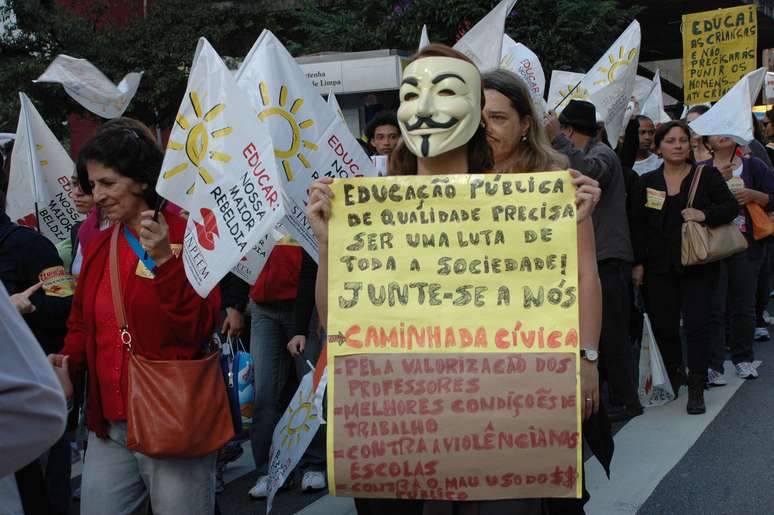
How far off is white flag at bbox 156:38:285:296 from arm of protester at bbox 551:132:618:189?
2502 mm

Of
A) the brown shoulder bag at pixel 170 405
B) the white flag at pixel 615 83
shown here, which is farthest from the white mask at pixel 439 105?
the white flag at pixel 615 83

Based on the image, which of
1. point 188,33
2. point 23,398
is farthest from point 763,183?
point 188,33

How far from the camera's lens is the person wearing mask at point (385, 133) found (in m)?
6.55

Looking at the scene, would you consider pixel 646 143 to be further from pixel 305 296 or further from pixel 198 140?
→ pixel 198 140

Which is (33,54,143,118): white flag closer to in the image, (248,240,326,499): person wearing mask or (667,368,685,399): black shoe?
(248,240,326,499): person wearing mask

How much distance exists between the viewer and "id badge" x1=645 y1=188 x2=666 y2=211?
6965 mm

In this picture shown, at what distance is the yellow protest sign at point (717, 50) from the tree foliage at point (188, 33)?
474cm

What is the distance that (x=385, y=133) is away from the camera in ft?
21.6

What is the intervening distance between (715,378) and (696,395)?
85 centimetres

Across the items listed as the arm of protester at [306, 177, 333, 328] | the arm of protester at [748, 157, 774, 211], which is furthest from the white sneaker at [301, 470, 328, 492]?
the arm of protester at [748, 157, 774, 211]

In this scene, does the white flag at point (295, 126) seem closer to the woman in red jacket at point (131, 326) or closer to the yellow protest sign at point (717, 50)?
the woman in red jacket at point (131, 326)

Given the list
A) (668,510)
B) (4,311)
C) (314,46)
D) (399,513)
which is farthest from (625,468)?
(314,46)

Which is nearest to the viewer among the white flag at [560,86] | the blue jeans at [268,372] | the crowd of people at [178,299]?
the crowd of people at [178,299]

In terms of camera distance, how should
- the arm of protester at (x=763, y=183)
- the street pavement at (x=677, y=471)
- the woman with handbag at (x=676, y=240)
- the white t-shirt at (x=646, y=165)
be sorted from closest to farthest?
1. the street pavement at (x=677, y=471)
2. the woman with handbag at (x=676, y=240)
3. the arm of protester at (x=763, y=183)
4. the white t-shirt at (x=646, y=165)
